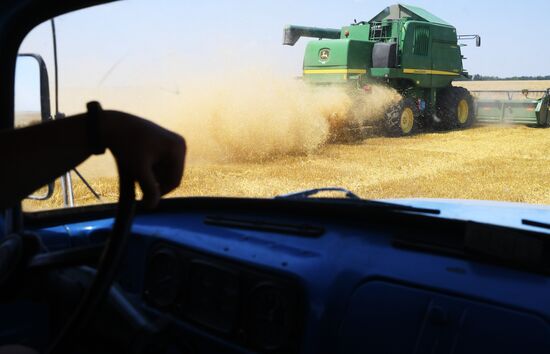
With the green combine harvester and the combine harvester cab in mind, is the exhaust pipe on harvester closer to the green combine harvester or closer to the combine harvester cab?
the green combine harvester

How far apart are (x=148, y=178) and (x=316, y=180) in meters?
6.37

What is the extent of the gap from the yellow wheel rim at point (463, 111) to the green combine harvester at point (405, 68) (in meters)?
0.25

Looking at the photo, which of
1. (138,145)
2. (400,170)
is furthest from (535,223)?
(400,170)

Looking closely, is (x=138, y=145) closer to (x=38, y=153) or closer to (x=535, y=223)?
(x=38, y=153)

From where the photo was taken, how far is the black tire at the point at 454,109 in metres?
15.1

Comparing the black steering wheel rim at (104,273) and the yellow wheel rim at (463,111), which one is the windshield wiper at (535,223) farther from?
the yellow wheel rim at (463,111)

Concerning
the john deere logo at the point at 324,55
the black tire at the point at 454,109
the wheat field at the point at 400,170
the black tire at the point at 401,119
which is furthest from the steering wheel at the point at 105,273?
the black tire at the point at 454,109

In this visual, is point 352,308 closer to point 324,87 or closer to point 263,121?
point 263,121

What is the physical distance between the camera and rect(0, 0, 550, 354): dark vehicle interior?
4.22 ft

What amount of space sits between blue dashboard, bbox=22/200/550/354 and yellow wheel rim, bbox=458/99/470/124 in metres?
14.2

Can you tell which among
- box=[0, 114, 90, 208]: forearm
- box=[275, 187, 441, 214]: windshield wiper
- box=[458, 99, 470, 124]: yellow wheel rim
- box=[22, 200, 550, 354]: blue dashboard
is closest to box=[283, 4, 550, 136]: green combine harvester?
box=[458, 99, 470, 124]: yellow wheel rim

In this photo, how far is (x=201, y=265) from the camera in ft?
5.96

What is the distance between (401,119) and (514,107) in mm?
2632

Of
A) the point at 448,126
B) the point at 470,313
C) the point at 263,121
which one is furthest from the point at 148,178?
the point at 448,126
